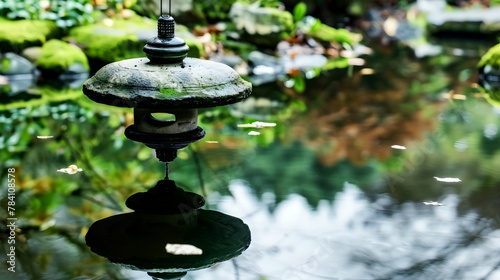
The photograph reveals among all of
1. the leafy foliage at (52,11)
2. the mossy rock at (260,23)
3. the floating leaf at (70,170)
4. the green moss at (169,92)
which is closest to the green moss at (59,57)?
the leafy foliage at (52,11)

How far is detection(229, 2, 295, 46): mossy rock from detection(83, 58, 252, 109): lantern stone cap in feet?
20.2

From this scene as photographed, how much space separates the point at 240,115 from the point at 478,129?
94.9 inches

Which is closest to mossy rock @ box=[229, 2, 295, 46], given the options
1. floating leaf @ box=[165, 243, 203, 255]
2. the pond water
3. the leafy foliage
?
the leafy foliage

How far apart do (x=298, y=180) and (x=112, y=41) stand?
5021 millimetres

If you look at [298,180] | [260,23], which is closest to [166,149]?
[298,180]

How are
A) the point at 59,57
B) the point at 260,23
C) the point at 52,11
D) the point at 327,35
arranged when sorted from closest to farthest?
the point at 59,57
the point at 52,11
the point at 260,23
the point at 327,35

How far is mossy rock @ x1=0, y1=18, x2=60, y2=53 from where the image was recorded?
29.0ft

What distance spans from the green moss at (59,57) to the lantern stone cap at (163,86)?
14.6 ft

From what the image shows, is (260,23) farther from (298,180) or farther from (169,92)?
(169,92)

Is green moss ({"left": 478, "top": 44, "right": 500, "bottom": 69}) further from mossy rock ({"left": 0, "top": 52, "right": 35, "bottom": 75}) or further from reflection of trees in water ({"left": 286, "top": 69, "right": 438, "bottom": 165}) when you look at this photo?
mossy rock ({"left": 0, "top": 52, "right": 35, "bottom": 75})

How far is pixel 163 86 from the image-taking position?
171 inches

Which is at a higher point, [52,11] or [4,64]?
[52,11]

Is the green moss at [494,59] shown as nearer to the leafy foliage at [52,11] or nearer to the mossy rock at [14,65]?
the leafy foliage at [52,11]

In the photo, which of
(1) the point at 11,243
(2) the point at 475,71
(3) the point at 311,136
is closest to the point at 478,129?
(3) the point at 311,136
